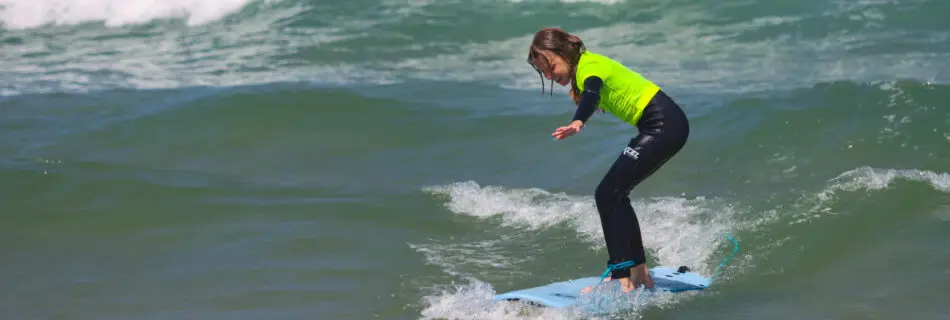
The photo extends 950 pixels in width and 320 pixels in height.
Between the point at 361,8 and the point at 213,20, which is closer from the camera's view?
the point at 361,8

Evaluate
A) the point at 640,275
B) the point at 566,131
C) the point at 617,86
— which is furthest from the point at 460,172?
the point at 566,131

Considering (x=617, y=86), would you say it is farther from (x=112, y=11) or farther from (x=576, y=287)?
(x=112, y=11)

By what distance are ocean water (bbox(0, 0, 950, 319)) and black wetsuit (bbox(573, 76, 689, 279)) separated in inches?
17.1

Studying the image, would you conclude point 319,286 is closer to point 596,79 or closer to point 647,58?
point 596,79

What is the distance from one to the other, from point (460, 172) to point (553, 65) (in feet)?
13.8

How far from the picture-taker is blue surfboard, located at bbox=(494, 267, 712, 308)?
5496 mm

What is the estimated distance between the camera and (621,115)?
546cm

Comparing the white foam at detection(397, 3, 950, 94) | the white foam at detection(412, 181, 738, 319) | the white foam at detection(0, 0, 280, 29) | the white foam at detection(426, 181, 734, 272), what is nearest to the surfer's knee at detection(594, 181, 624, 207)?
the white foam at detection(412, 181, 738, 319)

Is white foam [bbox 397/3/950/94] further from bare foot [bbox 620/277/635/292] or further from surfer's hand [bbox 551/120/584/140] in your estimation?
surfer's hand [bbox 551/120/584/140]

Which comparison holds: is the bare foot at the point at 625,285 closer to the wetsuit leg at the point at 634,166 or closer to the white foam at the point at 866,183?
the wetsuit leg at the point at 634,166

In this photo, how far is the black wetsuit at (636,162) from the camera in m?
5.41

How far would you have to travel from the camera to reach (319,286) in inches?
248

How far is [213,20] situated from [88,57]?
3487mm

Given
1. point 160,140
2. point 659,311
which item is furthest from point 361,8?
point 659,311
